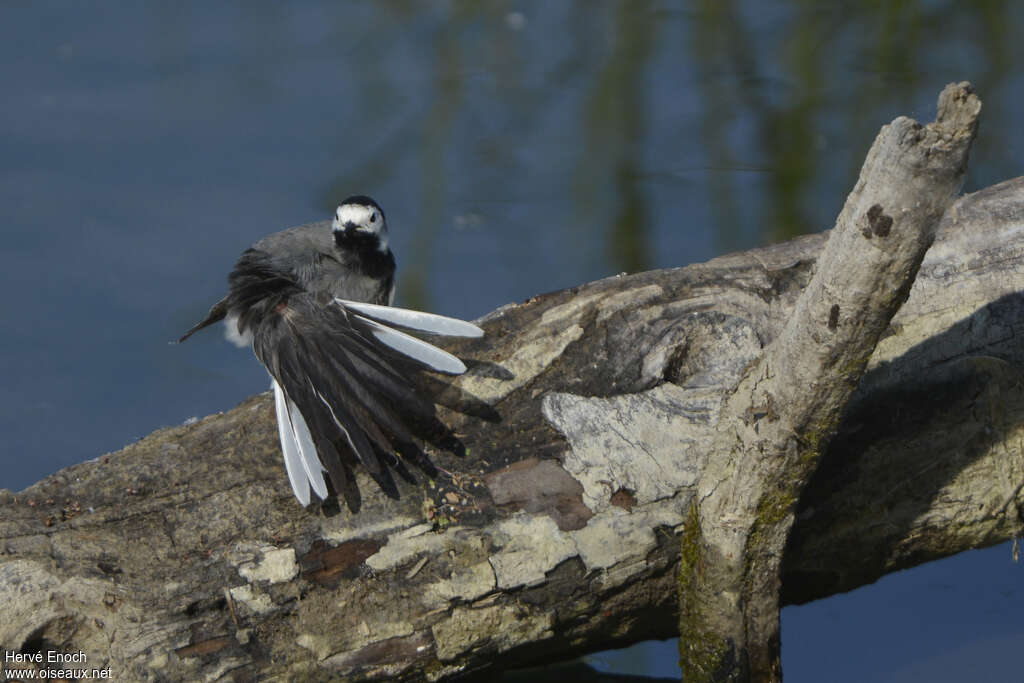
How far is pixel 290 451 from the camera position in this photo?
290 centimetres

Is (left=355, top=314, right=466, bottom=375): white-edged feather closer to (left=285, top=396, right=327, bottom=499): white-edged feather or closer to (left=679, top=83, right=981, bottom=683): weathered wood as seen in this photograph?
(left=285, top=396, right=327, bottom=499): white-edged feather

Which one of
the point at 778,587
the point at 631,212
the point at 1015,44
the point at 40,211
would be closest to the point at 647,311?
→ the point at 778,587

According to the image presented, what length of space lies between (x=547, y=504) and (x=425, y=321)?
567 millimetres

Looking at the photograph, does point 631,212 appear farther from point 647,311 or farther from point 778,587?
point 778,587

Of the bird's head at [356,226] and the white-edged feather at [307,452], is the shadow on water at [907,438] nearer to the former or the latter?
the white-edged feather at [307,452]

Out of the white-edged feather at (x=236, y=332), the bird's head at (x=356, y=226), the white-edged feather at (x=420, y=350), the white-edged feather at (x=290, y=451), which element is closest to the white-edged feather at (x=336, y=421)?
the white-edged feather at (x=290, y=451)

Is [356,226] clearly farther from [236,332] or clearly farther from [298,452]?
[298,452]

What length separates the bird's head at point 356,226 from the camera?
386cm

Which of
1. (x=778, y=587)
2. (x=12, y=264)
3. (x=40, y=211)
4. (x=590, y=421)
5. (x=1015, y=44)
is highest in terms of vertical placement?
(x=1015, y=44)

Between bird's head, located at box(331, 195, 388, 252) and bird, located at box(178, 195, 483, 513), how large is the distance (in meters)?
0.27

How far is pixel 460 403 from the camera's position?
10.1 ft

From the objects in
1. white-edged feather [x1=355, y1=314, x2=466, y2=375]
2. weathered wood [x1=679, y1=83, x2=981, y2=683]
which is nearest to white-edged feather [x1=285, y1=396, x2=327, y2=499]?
white-edged feather [x1=355, y1=314, x2=466, y2=375]

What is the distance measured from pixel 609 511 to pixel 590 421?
0.25 metres

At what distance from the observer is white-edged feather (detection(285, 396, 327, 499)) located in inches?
109
